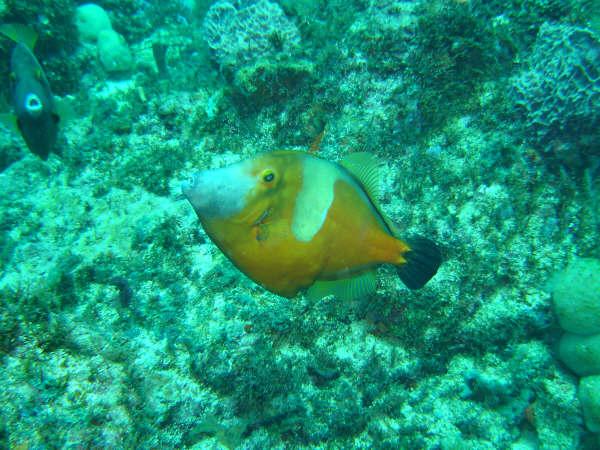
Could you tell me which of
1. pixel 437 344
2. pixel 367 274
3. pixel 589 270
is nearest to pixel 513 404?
pixel 437 344

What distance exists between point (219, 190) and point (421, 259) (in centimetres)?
101

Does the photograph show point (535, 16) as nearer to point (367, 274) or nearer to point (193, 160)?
point (367, 274)

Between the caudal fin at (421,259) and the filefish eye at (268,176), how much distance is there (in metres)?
0.74

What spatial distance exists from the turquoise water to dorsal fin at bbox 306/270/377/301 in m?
0.85

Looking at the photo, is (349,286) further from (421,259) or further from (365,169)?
(365,169)

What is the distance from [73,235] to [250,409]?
2.41m

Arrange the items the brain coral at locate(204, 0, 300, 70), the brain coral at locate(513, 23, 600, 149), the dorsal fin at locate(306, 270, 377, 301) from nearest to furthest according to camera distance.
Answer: the dorsal fin at locate(306, 270, 377, 301), the brain coral at locate(513, 23, 600, 149), the brain coral at locate(204, 0, 300, 70)

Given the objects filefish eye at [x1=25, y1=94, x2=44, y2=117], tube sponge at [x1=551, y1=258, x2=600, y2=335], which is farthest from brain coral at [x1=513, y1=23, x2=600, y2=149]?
filefish eye at [x1=25, y1=94, x2=44, y2=117]

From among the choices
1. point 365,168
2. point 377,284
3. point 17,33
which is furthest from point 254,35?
point 377,284

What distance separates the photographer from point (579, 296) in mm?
2520

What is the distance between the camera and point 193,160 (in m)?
3.55

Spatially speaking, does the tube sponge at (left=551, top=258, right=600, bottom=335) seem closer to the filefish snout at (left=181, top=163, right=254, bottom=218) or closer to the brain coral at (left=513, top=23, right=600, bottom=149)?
the brain coral at (left=513, top=23, right=600, bottom=149)

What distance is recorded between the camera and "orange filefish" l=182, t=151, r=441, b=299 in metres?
1.44

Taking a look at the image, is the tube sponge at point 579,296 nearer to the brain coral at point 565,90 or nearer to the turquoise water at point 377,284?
the turquoise water at point 377,284
